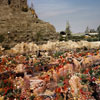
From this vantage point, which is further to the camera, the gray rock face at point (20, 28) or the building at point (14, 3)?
the building at point (14, 3)

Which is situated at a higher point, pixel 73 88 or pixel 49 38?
pixel 49 38

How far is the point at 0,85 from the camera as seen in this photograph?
700 centimetres

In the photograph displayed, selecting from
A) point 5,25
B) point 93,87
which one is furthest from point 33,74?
point 5,25

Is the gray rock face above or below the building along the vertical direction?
below

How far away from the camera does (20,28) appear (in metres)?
21.4

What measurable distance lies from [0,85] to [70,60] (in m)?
4.87

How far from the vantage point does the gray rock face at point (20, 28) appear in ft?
65.4

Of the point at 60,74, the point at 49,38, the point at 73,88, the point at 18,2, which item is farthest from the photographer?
Result: the point at 18,2

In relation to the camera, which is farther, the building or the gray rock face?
the building

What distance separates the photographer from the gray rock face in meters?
19.9

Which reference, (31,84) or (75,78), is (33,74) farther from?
(75,78)

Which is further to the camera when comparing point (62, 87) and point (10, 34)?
point (10, 34)

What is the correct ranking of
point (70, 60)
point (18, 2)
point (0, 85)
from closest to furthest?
point (0, 85)
point (70, 60)
point (18, 2)

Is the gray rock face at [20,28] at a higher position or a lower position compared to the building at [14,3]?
lower
